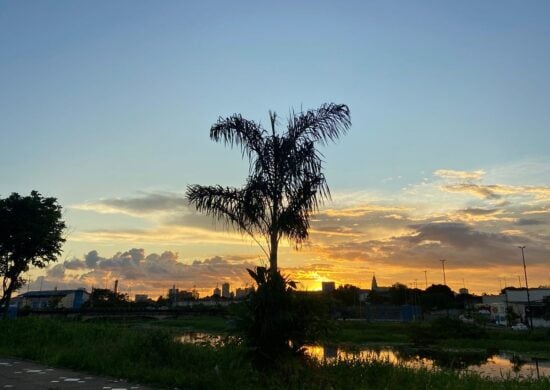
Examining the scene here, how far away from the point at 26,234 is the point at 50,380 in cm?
2012

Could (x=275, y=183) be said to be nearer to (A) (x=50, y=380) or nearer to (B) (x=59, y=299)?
(A) (x=50, y=380)

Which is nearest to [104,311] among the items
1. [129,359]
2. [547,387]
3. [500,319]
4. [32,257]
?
[32,257]

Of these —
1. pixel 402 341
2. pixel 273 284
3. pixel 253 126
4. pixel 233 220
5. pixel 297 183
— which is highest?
pixel 253 126

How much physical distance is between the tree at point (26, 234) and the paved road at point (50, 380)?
17274mm

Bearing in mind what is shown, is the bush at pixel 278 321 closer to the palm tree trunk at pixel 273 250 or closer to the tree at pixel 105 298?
the palm tree trunk at pixel 273 250

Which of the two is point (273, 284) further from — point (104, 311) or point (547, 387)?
point (104, 311)

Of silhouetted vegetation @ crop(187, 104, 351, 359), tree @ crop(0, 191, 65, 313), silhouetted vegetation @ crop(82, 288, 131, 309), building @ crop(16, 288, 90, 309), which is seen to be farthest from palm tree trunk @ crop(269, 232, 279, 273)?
building @ crop(16, 288, 90, 309)

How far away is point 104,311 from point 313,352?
279ft

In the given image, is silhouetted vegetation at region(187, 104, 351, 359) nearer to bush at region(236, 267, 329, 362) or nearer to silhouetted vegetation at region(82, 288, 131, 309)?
bush at region(236, 267, 329, 362)

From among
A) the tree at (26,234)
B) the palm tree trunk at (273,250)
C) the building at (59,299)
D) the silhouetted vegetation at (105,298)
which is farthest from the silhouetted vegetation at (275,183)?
the building at (59,299)

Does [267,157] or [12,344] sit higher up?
[267,157]

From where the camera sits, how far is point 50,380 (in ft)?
32.5

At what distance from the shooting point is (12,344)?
61.3ft

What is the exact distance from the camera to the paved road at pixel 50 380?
9.03 metres
